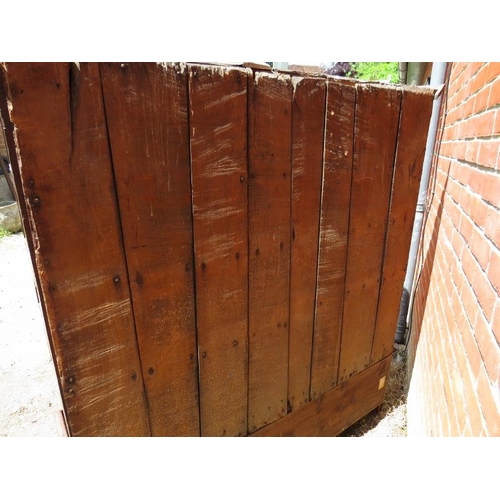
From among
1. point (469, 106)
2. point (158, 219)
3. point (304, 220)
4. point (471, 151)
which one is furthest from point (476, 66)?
point (158, 219)

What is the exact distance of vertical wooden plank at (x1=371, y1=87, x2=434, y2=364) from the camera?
5.60 feet

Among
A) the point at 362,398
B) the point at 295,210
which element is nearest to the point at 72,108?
the point at 295,210

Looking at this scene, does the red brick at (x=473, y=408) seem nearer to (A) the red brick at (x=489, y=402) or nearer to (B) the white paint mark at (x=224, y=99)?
(A) the red brick at (x=489, y=402)

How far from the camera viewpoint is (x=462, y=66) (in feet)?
5.77

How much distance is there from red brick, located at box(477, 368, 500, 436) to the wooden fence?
2.54 feet

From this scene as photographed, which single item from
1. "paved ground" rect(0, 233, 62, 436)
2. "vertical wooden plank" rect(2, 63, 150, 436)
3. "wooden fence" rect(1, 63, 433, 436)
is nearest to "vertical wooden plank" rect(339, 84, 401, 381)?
"wooden fence" rect(1, 63, 433, 436)

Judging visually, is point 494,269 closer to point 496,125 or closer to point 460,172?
point 496,125

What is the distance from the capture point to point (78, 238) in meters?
0.94

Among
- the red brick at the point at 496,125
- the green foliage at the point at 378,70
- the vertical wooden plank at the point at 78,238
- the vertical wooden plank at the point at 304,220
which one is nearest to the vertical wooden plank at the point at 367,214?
the vertical wooden plank at the point at 304,220

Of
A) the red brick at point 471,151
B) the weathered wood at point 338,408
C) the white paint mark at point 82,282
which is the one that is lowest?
the weathered wood at point 338,408

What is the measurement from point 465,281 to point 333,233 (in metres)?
0.57

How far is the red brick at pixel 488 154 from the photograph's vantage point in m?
1.06

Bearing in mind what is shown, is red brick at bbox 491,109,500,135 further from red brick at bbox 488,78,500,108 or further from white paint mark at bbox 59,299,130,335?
white paint mark at bbox 59,299,130,335

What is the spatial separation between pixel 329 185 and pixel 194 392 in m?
1.06
